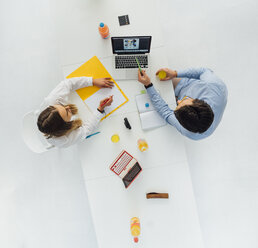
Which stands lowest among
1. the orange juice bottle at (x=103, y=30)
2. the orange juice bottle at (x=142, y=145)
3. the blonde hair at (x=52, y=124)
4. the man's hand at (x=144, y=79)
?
the orange juice bottle at (x=142, y=145)

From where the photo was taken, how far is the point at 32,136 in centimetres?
158

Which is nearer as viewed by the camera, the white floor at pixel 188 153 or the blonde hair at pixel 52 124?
the blonde hair at pixel 52 124

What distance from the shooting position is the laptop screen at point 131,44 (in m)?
1.40

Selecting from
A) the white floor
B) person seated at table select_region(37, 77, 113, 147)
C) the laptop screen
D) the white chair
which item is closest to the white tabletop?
person seated at table select_region(37, 77, 113, 147)

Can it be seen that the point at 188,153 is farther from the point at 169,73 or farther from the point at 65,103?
the point at 65,103

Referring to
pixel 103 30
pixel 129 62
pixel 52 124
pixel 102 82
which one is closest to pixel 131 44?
pixel 129 62

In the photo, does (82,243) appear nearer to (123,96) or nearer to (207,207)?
(207,207)

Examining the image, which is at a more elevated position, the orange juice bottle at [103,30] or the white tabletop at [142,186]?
the orange juice bottle at [103,30]

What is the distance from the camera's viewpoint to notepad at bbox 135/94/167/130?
4.84ft

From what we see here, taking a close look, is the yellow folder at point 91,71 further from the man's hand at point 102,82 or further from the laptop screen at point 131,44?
the laptop screen at point 131,44

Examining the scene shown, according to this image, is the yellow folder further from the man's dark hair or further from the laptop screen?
the man's dark hair

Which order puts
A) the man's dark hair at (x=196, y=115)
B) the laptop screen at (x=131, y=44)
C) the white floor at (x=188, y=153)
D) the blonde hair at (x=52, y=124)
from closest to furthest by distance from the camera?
the man's dark hair at (x=196, y=115) → the blonde hair at (x=52, y=124) → the laptop screen at (x=131, y=44) → the white floor at (x=188, y=153)

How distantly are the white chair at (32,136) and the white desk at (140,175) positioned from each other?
0.38m

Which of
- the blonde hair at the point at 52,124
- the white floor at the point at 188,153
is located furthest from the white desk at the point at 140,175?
the white floor at the point at 188,153
